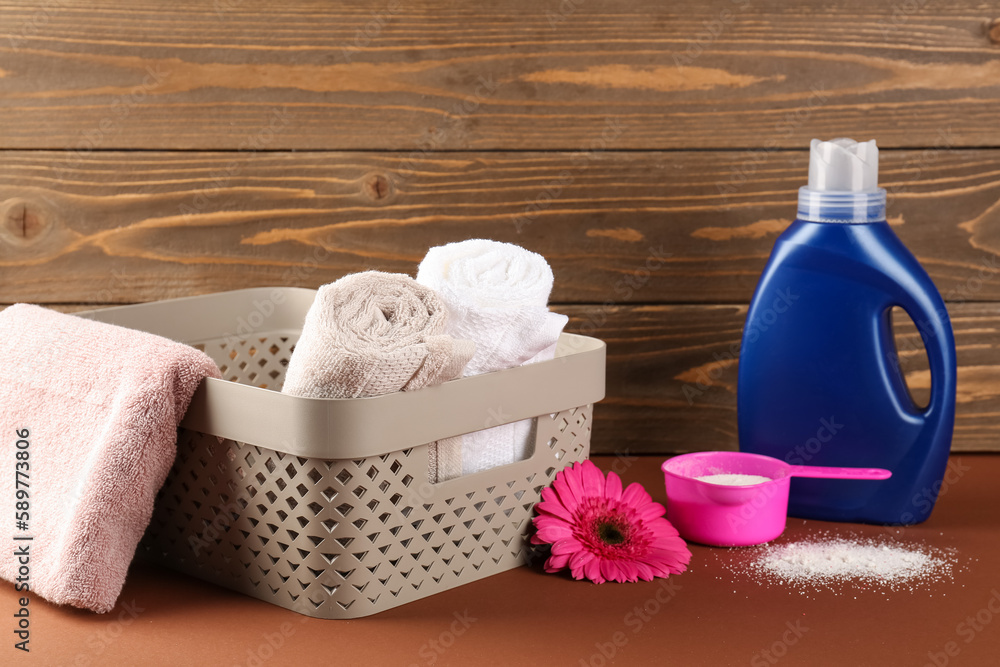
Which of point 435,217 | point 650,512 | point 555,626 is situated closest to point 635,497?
point 650,512

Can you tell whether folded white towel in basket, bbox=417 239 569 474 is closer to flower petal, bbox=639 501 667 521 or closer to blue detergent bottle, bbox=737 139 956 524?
flower petal, bbox=639 501 667 521

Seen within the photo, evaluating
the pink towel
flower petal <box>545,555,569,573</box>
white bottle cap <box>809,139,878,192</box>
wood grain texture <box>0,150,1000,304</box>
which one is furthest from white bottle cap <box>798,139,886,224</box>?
the pink towel

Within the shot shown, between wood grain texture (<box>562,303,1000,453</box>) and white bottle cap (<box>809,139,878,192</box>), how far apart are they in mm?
227

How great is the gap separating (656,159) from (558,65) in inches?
5.7

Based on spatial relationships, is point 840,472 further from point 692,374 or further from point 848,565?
point 692,374

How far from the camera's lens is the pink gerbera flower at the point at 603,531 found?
75cm

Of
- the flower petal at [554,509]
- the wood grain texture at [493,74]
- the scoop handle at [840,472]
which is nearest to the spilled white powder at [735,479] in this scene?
the scoop handle at [840,472]

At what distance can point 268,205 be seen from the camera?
1037 mm

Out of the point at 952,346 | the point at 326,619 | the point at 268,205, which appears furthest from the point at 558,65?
the point at 326,619

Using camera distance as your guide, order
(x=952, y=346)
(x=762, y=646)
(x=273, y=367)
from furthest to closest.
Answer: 1. (x=273, y=367)
2. (x=952, y=346)
3. (x=762, y=646)

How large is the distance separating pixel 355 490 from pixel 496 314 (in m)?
0.17

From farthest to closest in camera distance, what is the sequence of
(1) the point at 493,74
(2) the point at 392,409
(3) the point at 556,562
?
1. (1) the point at 493,74
2. (3) the point at 556,562
3. (2) the point at 392,409

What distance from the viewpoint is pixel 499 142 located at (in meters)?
1.02

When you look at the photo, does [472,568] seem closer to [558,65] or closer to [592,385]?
[592,385]
